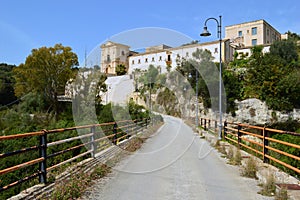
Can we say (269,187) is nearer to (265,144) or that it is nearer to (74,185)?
(265,144)

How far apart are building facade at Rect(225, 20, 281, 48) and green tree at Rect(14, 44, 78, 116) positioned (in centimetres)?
4684

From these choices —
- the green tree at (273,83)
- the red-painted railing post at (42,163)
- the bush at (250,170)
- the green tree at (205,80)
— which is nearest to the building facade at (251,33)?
the green tree at (205,80)

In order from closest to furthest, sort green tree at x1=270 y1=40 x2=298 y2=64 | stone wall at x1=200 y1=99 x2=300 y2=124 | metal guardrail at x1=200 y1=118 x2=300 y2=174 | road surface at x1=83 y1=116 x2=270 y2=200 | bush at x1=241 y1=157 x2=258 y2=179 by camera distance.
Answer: road surface at x1=83 y1=116 x2=270 y2=200
metal guardrail at x1=200 y1=118 x2=300 y2=174
bush at x1=241 y1=157 x2=258 y2=179
stone wall at x1=200 y1=99 x2=300 y2=124
green tree at x1=270 y1=40 x2=298 y2=64

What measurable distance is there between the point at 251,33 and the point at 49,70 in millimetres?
55528

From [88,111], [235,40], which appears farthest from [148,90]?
[235,40]

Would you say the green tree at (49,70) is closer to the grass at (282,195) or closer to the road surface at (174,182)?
the road surface at (174,182)

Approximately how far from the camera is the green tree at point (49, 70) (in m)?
35.7

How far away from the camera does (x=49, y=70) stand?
1470 inches

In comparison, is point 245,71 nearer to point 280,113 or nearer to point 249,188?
point 280,113

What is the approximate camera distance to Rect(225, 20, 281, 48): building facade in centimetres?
7050

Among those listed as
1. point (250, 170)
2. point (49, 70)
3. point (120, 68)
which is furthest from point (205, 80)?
point (250, 170)

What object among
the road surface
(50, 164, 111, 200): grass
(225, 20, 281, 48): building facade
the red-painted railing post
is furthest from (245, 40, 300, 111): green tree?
the red-painted railing post

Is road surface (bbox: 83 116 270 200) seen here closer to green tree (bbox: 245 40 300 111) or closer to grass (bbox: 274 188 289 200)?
grass (bbox: 274 188 289 200)

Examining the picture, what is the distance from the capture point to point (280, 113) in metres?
37.8
